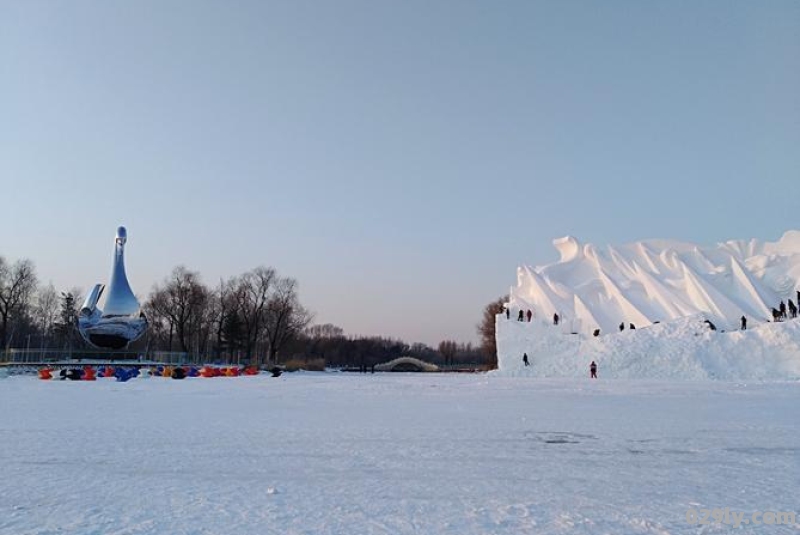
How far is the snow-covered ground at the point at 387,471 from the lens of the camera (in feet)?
18.8

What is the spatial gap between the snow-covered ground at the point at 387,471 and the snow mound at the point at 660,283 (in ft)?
111

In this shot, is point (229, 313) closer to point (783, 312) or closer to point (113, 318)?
point (113, 318)

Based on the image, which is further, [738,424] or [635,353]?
[635,353]

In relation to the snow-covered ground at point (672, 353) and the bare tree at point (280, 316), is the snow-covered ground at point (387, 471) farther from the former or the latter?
the bare tree at point (280, 316)

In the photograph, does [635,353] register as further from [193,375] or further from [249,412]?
[249,412]

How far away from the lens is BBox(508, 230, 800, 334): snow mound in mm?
46656

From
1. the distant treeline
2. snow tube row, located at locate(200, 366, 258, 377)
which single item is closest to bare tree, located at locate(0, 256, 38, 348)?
the distant treeline

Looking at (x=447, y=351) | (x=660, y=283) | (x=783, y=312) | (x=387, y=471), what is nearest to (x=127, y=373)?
(x=387, y=471)

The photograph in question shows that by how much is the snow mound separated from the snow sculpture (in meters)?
29.1

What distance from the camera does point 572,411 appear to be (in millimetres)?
16047

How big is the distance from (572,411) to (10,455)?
11982mm

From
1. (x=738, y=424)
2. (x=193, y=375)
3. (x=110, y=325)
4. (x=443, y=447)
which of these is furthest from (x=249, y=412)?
(x=110, y=325)

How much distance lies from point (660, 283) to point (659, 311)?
124 inches

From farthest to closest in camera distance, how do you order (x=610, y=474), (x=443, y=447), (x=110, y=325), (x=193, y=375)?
1. (x=110, y=325)
2. (x=193, y=375)
3. (x=443, y=447)
4. (x=610, y=474)
